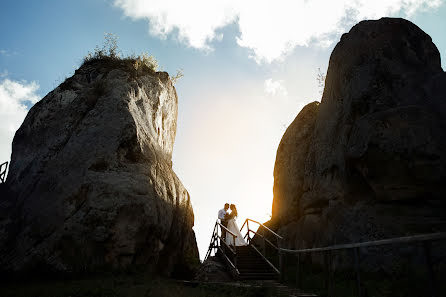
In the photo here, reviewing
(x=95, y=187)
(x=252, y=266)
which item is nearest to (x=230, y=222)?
(x=252, y=266)

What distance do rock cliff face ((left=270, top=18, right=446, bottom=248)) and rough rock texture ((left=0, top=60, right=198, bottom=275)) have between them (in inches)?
227

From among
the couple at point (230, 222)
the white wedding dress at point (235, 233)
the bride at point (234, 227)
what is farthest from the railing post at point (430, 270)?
the couple at point (230, 222)

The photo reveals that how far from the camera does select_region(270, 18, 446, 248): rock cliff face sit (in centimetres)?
958

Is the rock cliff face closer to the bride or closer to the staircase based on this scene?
the staircase

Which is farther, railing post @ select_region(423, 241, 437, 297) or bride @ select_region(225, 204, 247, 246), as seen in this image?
bride @ select_region(225, 204, 247, 246)

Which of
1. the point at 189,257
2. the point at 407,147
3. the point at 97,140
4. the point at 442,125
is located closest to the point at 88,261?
the point at 97,140

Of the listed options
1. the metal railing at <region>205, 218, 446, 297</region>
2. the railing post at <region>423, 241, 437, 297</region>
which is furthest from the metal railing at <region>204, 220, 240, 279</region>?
the railing post at <region>423, 241, 437, 297</region>

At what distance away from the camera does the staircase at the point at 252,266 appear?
37.4 ft

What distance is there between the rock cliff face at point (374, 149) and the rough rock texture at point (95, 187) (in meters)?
5.76

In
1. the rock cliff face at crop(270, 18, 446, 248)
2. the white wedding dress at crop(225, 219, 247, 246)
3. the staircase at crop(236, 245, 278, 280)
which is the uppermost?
the rock cliff face at crop(270, 18, 446, 248)

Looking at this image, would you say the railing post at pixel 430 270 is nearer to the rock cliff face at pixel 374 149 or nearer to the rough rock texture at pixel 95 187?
the rock cliff face at pixel 374 149

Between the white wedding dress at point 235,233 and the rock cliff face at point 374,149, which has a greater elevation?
the rock cliff face at point 374,149

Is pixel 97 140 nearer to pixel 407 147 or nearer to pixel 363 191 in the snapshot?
pixel 363 191

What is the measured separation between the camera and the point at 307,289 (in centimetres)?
877
